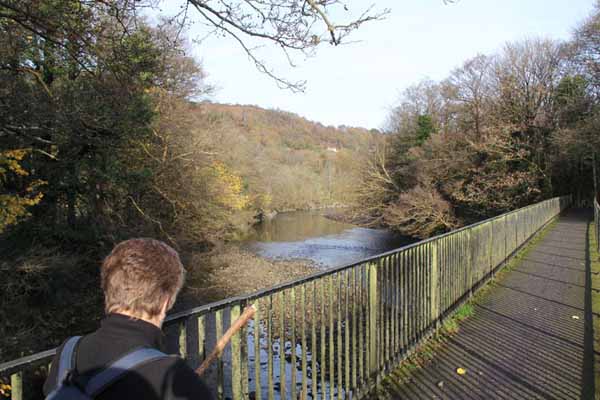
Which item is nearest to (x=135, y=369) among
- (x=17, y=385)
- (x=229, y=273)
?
(x=17, y=385)

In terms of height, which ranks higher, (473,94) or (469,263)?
(473,94)

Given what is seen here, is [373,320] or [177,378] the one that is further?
[373,320]

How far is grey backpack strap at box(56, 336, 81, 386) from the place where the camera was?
51.6 inches

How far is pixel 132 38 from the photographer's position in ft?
22.9

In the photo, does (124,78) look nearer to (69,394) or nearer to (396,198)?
(69,394)

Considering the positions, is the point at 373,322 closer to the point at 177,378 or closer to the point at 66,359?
the point at 177,378

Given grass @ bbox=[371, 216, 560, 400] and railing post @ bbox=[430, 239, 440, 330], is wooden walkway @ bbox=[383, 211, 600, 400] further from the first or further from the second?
railing post @ bbox=[430, 239, 440, 330]

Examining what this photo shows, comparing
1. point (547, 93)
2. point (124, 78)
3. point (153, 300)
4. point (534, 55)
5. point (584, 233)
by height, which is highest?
point (534, 55)

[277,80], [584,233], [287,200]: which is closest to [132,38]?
[277,80]

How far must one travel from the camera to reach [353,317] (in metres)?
3.63

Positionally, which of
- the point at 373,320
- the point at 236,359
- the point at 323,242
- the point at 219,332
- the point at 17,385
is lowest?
the point at 323,242

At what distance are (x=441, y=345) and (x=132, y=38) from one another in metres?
6.63

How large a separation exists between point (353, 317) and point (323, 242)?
24.5m

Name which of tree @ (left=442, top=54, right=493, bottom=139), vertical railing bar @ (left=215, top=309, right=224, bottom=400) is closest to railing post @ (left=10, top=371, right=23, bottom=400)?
vertical railing bar @ (left=215, top=309, right=224, bottom=400)
